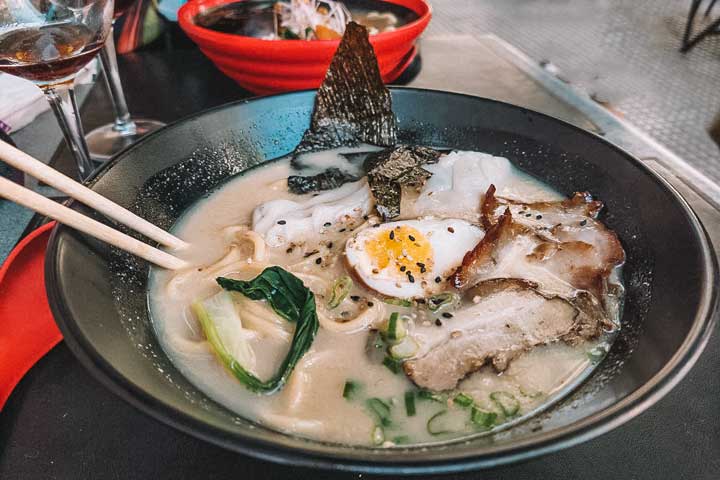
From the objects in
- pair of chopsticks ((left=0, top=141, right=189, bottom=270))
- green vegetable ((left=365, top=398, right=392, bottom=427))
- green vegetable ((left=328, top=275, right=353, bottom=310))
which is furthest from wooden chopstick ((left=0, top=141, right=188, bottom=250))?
green vegetable ((left=365, top=398, right=392, bottom=427))

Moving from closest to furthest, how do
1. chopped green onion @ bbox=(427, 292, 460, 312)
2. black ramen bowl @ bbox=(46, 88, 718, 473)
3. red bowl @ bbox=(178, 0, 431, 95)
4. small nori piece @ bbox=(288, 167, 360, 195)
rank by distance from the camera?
black ramen bowl @ bbox=(46, 88, 718, 473), chopped green onion @ bbox=(427, 292, 460, 312), small nori piece @ bbox=(288, 167, 360, 195), red bowl @ bbox=(178, 0, 431, 95)

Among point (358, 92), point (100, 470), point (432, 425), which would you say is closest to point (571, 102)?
point (358, 92)

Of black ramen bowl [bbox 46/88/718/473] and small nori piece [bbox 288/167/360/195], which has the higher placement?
black ramen bowl [bbox 46/88/718/473]

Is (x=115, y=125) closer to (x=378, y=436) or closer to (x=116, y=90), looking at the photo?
(x=116, y=90)

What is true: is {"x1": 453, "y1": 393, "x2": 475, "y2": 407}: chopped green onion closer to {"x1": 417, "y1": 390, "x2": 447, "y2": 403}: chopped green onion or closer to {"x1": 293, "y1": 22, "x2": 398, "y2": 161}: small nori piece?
{"x1": 417, "y1": 390, "x2": 447, "y2": 403}: chopped green onion

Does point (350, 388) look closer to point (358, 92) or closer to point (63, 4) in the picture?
point (358, 92)

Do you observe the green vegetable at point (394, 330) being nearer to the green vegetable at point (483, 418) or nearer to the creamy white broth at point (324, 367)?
the creamy white broth at point (324, 367)

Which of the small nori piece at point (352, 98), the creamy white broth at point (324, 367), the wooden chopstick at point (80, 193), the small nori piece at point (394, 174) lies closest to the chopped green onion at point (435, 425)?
the creamy white broth at point (324, 367)
